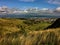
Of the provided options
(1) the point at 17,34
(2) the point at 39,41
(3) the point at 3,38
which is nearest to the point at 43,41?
(2) the point at 39,41

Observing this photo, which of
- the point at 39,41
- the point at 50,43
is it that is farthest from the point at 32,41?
the point at 50,43

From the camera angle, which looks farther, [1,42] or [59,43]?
[1,42]

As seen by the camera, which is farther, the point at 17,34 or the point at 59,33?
the point at 17,34

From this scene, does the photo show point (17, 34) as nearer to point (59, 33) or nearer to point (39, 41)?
point (39, 41)

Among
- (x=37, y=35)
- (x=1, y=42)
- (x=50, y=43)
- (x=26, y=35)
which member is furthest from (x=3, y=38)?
(x=50, y=43)

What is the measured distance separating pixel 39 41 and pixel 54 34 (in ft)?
3.32

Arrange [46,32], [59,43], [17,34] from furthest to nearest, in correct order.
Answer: [17,34] → [46,32] → [59,43]

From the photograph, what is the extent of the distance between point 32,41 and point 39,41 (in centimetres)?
47

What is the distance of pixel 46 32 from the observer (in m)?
11.3

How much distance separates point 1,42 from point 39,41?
2726 millimetres

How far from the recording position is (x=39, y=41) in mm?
10961

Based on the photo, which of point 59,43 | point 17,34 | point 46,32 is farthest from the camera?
point 17,34

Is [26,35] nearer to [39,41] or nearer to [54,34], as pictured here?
[39,41]

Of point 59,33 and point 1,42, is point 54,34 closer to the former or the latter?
point 59,33
